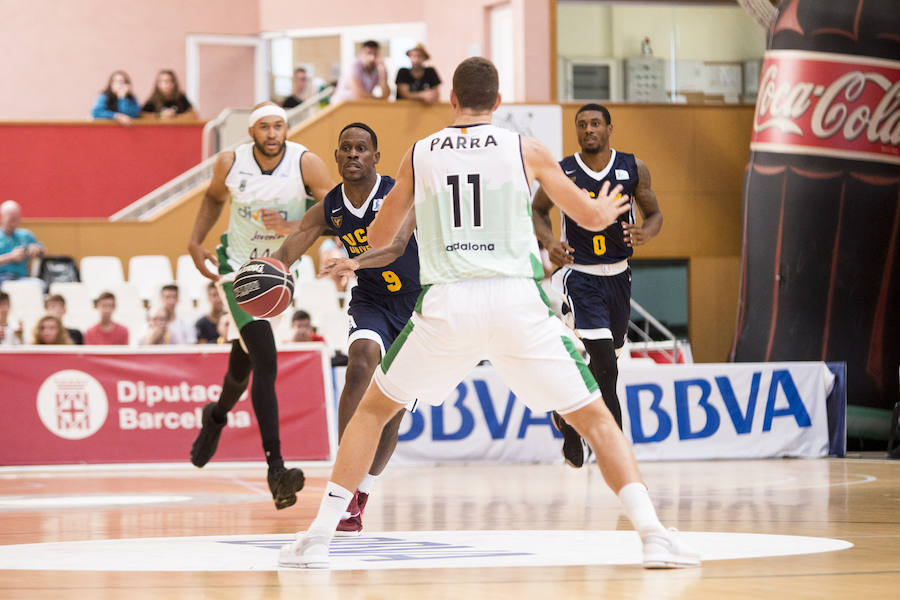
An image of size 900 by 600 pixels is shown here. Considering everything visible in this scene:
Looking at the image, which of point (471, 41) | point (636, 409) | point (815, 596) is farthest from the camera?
point (471, 41)

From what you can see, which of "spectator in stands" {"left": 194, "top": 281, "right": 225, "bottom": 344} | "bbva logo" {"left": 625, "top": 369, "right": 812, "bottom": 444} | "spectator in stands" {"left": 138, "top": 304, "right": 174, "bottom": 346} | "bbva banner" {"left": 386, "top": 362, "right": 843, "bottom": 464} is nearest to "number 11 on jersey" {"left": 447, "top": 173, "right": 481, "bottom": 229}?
"bbva banner" {"left": 386, "top": 362, "right": 843, "bottom": 464}

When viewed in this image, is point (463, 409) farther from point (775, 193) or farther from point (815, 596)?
point (815, 596)

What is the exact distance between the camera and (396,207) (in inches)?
213

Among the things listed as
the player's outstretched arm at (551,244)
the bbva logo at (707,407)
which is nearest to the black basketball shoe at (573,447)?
the player's outstretched arm at (551,244)

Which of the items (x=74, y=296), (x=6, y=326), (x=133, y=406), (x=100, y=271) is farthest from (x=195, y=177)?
(x=133, y=406)

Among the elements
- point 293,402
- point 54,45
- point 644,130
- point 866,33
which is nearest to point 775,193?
point 866,33

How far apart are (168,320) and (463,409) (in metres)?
3.78

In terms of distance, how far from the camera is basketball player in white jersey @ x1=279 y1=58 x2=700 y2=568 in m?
5.07

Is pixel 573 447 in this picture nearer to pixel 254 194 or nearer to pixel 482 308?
pixel 254 194

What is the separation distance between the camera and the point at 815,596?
14.3 feet

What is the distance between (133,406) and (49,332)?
1.41m

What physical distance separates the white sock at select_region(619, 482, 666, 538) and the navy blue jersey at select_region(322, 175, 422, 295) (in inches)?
91.5

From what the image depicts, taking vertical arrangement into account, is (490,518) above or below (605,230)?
below

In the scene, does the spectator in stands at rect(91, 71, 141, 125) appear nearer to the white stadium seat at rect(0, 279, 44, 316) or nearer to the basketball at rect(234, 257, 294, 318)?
the white stadium seat at rect(0, 279, 44, 316)
